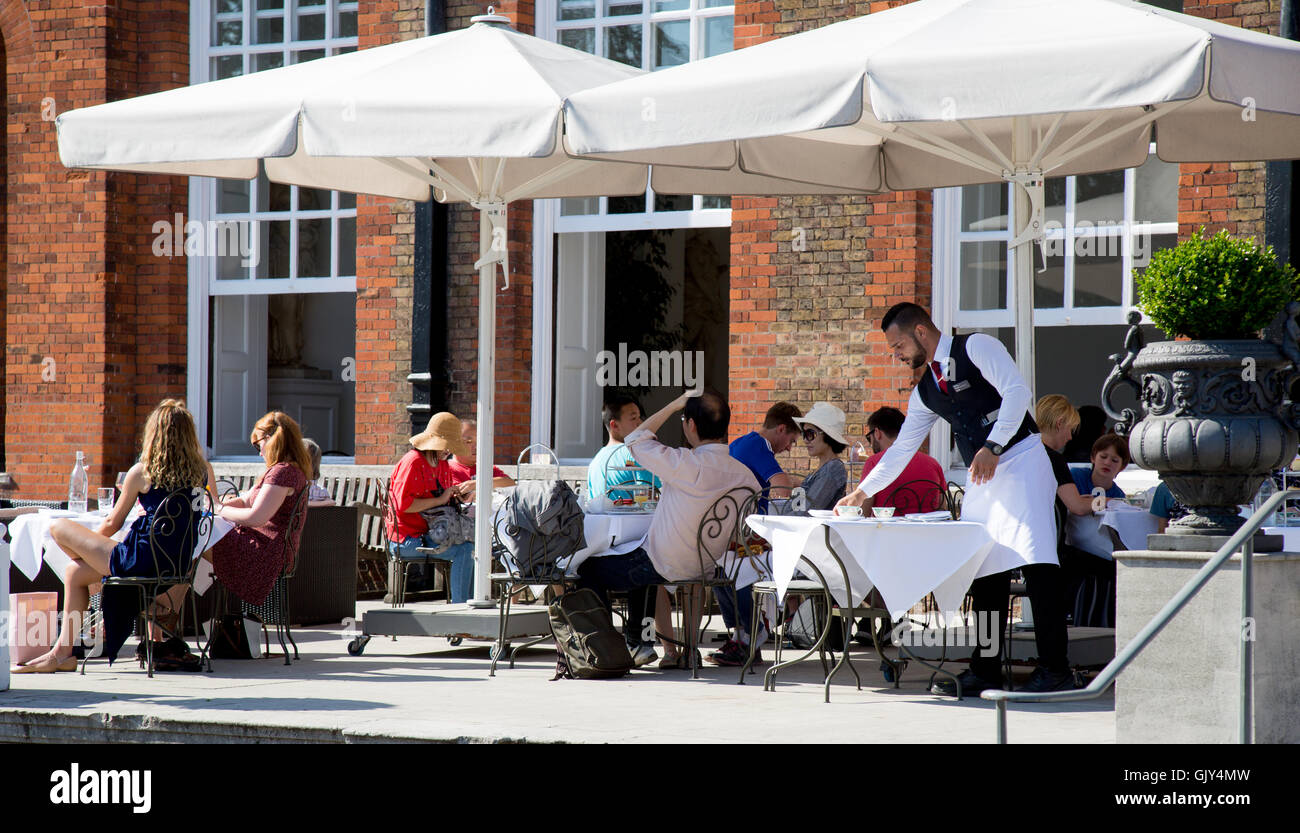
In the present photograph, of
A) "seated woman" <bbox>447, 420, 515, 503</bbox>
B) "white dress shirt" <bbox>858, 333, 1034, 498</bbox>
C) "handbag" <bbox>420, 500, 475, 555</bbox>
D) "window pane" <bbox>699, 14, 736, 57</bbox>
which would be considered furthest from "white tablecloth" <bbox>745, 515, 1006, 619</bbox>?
"window pane" <bbox>699, 14, 736, 57</bbox>

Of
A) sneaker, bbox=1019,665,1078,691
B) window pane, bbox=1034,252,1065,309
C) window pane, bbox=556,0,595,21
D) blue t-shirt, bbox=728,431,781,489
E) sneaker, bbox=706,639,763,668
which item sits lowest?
sneaker, bbox=706,639,763,668

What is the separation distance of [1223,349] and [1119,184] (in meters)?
4.46

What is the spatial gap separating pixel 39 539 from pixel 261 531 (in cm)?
112

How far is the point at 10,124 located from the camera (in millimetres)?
12508

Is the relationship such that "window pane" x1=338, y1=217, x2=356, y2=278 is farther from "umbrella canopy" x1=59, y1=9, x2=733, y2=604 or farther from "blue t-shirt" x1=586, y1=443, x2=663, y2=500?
"blue t-shirt" x1=586, y1=443, x2=663, y2=500

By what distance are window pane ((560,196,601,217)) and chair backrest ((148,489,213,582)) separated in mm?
4476

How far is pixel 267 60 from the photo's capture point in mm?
12250

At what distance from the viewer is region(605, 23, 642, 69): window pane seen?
1092cm

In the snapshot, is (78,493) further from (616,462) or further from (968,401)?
(968,401)

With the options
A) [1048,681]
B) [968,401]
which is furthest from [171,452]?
→ [1048,681]

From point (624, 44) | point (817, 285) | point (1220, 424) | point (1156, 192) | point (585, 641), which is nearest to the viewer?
point (1220, 424)
